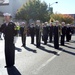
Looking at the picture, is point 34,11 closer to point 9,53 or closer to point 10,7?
point 10,7

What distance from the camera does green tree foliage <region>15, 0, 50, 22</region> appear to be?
67.3 meters

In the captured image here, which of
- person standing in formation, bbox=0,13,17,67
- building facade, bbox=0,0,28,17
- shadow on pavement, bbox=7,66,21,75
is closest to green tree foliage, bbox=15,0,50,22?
building facade, bbox=0,0,28,17

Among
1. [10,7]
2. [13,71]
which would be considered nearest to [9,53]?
[13,71]

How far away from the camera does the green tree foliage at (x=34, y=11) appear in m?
67.3

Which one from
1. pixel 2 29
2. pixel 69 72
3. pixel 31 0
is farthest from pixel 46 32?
pixel 31 0

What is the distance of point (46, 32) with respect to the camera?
24156 mm

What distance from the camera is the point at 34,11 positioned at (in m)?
A: 67.8

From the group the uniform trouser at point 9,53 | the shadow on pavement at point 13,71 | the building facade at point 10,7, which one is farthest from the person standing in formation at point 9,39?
the building facade at point 10,7

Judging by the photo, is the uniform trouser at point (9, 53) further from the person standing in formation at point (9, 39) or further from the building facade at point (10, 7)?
the building facade at point (10, 7)

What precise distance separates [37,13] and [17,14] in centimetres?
574

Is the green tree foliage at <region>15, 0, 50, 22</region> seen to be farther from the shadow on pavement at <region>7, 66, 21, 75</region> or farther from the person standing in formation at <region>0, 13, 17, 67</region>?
the shadow on pavement at <region>7, 66, 21, 75</region>

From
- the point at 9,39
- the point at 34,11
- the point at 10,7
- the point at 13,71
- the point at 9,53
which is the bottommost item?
the point at 13,71

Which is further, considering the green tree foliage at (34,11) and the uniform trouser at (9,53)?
the green tree foliage at (34,11)

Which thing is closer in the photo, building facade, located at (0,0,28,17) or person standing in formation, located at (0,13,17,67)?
person standing in formation, located at (0,13,17,67)
